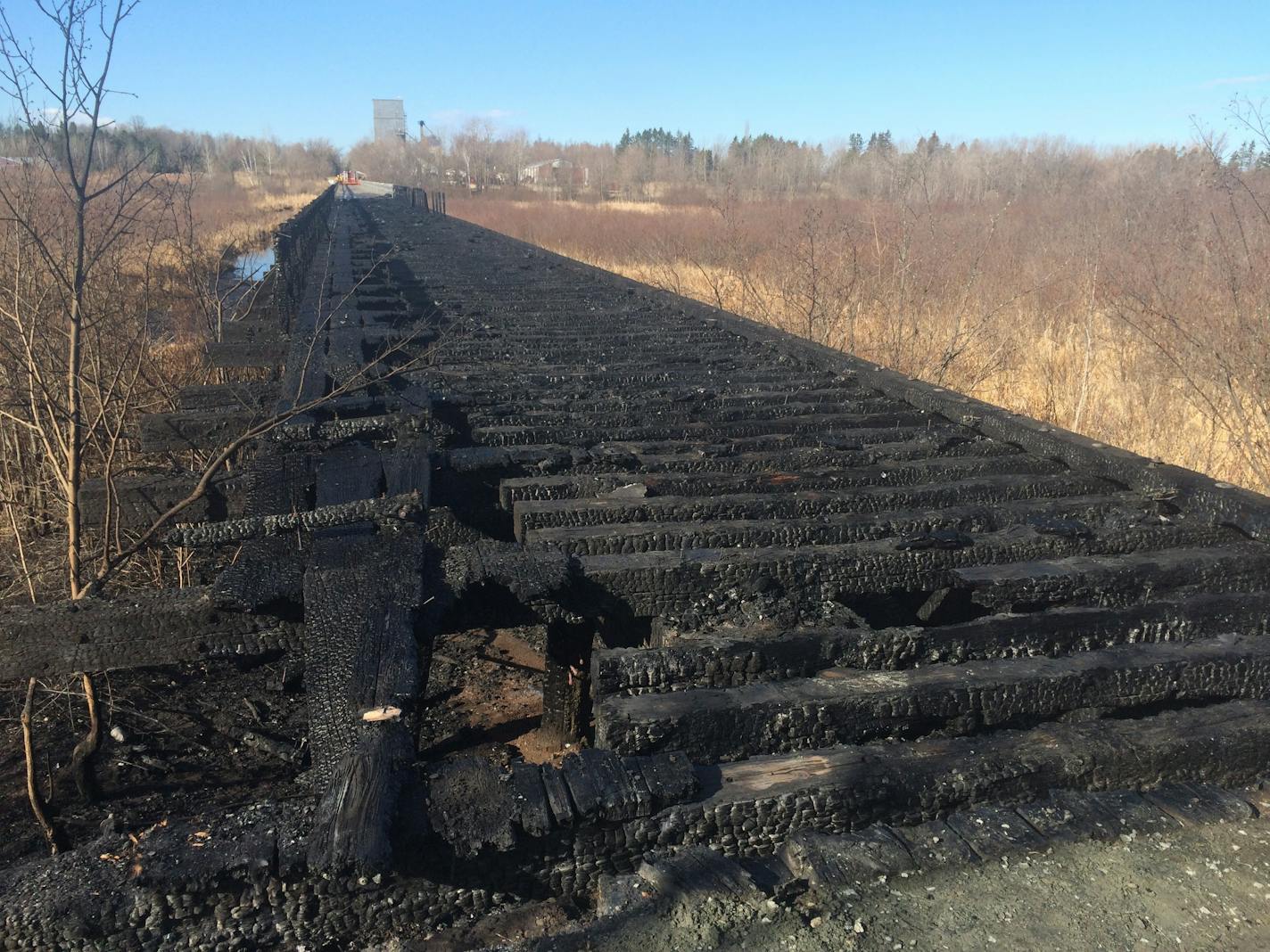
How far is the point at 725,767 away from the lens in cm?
178

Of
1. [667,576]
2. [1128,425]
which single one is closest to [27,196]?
[667,576]

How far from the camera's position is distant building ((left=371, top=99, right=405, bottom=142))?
4840 inches

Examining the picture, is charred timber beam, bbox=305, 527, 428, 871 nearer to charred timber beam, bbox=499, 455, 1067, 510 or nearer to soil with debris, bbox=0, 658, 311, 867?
soil with debris, bbox=0, 658, 311, 867

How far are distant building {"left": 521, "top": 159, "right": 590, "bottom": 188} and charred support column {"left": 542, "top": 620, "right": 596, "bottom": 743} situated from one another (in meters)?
65.2

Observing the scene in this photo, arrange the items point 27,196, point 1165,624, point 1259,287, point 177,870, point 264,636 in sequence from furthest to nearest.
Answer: point 1259,287, point 27,196, point 1165,624, point 264,636, point 177,870

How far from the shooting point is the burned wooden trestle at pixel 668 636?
5.03ft

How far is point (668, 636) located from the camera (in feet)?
7.39

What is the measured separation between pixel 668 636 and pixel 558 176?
7110 cm

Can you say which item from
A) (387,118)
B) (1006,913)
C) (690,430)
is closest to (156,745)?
(690,430)

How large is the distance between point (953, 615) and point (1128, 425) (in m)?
6.14

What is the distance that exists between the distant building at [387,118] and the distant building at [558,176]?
51.9 metres

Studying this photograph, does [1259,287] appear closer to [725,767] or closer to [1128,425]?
[1128,425]

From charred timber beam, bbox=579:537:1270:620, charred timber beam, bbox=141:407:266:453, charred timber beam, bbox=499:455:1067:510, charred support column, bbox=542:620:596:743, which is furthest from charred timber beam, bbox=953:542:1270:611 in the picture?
charred timber beam, bbox=141:407:266:453

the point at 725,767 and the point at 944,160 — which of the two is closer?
the point at 725,767
